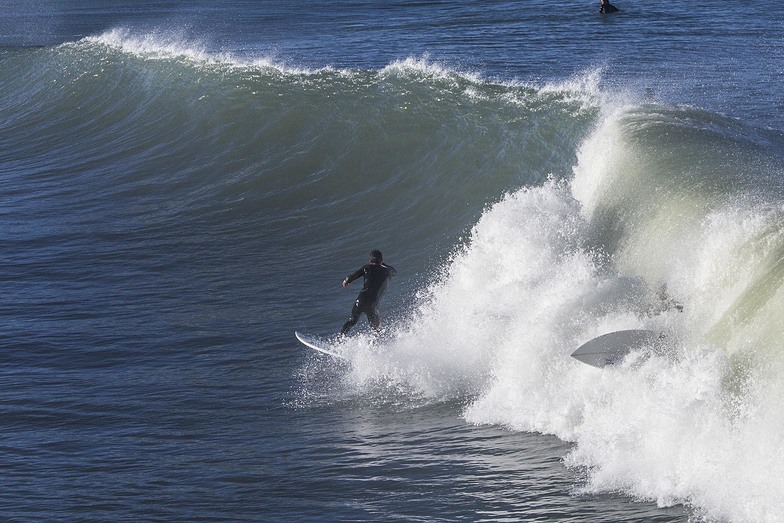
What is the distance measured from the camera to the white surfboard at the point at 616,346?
464 inches

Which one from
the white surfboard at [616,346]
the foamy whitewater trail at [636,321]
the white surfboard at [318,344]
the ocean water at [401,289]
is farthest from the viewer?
the white surfboard at [318,344]

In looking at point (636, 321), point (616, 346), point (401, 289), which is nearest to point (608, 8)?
point (401, 289)

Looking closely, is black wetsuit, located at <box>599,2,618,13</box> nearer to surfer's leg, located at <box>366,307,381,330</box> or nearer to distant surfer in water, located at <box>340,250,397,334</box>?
distant surfer in water, located at <box>340,250,397,334</box>

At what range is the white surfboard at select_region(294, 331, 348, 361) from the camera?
14.4m

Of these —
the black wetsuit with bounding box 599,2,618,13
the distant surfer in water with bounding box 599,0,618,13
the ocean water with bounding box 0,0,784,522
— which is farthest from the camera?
the black wetsuit with bounding box 599,2,618,13

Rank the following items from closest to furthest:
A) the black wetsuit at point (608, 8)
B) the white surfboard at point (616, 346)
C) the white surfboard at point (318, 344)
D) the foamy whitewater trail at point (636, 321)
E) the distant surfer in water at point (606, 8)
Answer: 1. the foamy whitewater trail at point (636, 321)
2. the white surfboard at point (616, 346)
3. the white surfboard at point (318, 344)
4. the distant surfer in water at point (606, 8)
5. the black wetsuit at point (608, 8)

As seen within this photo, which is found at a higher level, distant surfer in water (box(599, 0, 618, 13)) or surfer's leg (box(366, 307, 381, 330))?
distant surfer in water (box(599, 0, 618, 13))

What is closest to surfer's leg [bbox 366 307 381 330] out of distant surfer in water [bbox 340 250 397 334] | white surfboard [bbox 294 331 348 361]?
distant surfer in water [bbox 340 250 397 334]

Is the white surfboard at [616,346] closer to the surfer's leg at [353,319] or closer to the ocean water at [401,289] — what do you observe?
the ocean water at [401,289]

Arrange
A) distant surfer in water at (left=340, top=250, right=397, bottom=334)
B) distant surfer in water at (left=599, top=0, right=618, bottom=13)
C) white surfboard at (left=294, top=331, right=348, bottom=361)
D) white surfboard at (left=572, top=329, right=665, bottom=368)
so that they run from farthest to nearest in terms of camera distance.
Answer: distant surfer in water at (left=599, top=0, right=618, bottom=13)
distant surfer in water at (left=340, top=250, right=397, bottom=334)
white surfboard at (left=294, top=331, right=348, bottom=361)
white surfboard at (left=572, top=329, right=665, bottom=368)

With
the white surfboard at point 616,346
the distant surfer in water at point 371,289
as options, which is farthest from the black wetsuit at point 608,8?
the white surfboard at point 616,346

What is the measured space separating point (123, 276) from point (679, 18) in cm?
2668

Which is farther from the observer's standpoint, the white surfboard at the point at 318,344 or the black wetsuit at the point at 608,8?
the black wetsuit at the point at 608,8

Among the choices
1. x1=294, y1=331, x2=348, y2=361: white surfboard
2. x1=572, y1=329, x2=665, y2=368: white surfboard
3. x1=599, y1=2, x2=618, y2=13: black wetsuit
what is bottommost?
x1=572, y1=329, x2=665, y2=368: white surfboard
